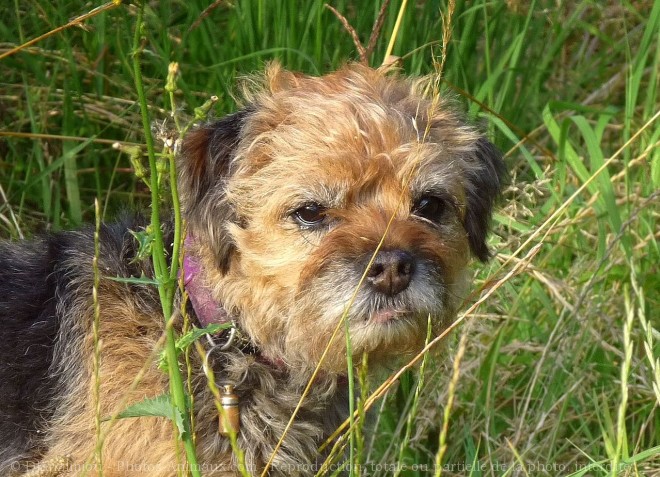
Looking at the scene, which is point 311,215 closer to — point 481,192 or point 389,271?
point 389,271

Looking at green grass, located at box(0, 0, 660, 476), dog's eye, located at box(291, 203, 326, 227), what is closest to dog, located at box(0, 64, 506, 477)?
dog's eye, located at box(291, 203, 326, 227)

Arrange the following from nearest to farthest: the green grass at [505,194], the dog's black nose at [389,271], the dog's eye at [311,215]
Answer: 1. the dog's black nose at [389,271]
2. the dog's eye at [311,215]
3. the green grass at [505,194]

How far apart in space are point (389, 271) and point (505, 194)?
5.80ft

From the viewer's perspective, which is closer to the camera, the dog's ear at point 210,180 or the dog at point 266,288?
the dog at point 266,288

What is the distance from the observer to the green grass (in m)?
3.63

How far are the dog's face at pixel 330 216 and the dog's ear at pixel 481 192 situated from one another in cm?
6

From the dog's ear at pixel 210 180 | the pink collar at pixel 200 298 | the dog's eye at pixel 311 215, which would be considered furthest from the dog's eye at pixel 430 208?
the pink collar at pixel 200 298

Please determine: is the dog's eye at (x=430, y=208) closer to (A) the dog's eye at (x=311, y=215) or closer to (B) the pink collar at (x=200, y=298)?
(A) the dog's eye at (x=311, y=215)

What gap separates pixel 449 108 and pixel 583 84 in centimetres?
258

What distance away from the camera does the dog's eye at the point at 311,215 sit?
9.09 feet

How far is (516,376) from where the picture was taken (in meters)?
3.93

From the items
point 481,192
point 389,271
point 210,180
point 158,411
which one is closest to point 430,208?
point 481,192

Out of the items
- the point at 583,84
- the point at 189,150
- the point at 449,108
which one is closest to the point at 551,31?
the point at 583,84

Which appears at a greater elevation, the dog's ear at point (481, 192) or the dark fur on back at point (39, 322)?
the dog's ear at point (481, 192)
